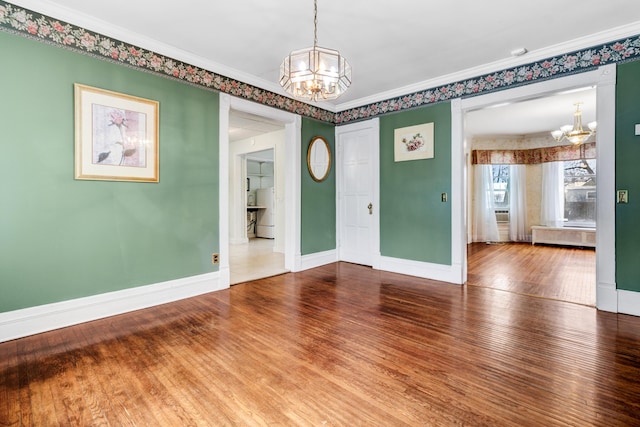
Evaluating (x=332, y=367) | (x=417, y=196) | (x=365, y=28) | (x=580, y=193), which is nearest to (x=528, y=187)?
(x=580, y=193)

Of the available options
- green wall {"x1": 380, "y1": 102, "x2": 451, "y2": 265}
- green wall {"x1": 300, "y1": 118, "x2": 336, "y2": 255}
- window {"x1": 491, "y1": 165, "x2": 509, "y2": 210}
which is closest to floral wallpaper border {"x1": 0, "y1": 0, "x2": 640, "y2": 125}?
green wall {"x1": 380, "y1": 102, "x2": 451, "y2": 265}

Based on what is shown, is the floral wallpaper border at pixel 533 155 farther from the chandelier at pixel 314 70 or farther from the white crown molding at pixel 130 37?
the chandelier at pixel 314 70

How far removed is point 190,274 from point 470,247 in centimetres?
628

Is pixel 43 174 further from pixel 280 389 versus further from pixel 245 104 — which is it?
pixel 280 389

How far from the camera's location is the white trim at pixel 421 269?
13.5 ft

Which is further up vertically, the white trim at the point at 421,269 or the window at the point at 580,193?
the window at the point at 580,193

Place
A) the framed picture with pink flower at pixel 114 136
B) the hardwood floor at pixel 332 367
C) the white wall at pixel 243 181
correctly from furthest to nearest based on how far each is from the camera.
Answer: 1. the white wall at pixel 243 181
2. the framed picture with pink flower at pixel 114 136
3. the hardwood floor at pixel 332 367

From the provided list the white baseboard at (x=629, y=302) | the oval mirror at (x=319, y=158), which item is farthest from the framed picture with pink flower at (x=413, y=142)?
the white baseboard at (x=629, y=302)

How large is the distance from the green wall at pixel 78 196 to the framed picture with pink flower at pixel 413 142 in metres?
2.69

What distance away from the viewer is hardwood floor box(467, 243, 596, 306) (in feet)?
12.1

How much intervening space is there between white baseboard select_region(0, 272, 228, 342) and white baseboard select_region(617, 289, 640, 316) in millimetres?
4245

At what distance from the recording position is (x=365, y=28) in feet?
9.48

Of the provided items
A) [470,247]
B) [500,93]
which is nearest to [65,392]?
[500,93]

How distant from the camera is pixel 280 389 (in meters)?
1.78
